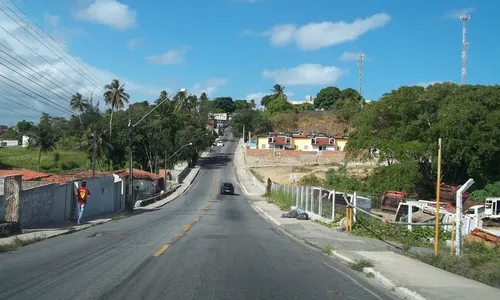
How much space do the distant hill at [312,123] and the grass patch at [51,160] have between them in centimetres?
6521

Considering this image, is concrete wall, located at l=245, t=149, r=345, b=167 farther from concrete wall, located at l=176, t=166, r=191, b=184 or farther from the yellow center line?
the yellow center line

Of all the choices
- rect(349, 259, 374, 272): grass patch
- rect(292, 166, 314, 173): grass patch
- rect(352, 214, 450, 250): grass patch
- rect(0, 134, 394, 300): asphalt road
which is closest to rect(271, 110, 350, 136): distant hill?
rect(292, 166, 314, 173): grass patch

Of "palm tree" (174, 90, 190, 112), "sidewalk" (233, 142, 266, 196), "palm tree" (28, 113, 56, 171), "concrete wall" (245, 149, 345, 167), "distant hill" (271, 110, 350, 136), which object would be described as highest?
"palm tree" (174, 90, 190, 112)

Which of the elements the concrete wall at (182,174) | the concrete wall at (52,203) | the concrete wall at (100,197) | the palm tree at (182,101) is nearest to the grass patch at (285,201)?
the concrete wall at (100,197)

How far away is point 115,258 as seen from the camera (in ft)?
39.2

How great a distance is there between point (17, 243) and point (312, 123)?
141m

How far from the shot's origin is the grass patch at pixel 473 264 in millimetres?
9898

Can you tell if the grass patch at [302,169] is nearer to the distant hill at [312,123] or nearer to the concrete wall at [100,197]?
the distant hill at [312,123]

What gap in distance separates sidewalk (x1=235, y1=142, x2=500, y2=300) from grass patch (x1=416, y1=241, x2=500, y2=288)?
0.28 metres

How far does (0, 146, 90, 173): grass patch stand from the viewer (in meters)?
93.8

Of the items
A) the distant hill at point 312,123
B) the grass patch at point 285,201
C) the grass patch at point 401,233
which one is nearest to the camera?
the grass patch at point 401,233

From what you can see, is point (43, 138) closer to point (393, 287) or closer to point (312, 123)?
point (312, 123)

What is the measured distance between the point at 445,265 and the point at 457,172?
48.1m

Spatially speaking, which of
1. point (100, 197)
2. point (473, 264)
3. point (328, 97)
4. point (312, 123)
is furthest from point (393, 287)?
point (328, 97)
